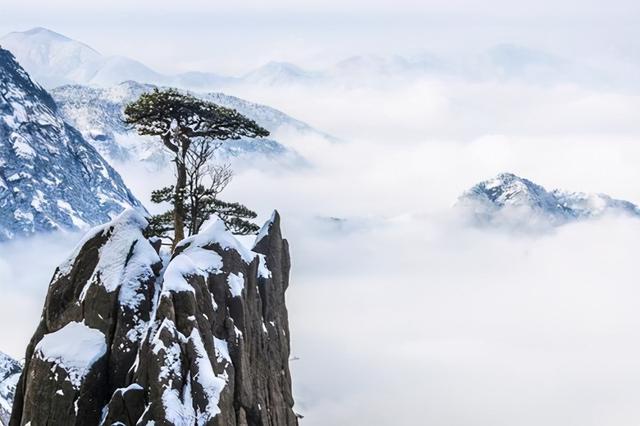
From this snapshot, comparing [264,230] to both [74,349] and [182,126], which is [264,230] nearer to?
[182,126]

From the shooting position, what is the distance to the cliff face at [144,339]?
50.4 meters

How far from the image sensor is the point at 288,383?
2643 inches

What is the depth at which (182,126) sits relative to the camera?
65.9m

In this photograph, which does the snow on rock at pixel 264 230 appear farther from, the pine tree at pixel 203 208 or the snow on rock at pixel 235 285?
the snow on rock at pixel 235 285

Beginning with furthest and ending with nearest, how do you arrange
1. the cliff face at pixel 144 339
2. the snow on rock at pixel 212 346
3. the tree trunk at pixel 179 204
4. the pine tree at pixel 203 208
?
1. the pine tree at pixel 203 208
2. the tree trunk at pixel 179 204
3. the cliff face at pixel 144 339
4. the snow on rock at pixel 212 346

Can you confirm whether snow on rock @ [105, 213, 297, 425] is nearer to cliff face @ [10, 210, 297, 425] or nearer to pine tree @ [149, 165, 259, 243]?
cliff face @ [10, 210, 297, 425]

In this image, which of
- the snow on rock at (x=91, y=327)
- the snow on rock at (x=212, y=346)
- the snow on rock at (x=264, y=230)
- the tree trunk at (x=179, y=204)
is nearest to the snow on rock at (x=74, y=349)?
the snow on rock at (x=91, y=327)

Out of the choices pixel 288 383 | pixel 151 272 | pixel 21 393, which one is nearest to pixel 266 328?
pixel 288 383

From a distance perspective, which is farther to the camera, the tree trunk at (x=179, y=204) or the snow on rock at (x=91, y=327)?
the tree trunk at (x=179, y=204)

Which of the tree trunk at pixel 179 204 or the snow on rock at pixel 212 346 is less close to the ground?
the tree trunk at pixel 179 204

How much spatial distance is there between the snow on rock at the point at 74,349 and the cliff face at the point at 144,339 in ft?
0.16

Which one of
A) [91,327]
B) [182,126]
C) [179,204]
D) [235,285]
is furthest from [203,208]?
[91,327]

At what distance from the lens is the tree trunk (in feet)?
218

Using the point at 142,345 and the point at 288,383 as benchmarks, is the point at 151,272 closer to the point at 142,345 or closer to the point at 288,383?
the point at 142,345
